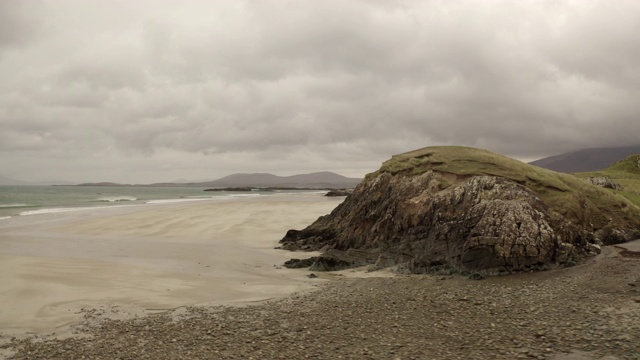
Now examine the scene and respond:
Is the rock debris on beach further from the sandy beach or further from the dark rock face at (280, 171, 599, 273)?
the dark rock face at (280, 171, 599, 273)

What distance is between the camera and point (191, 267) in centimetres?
1934

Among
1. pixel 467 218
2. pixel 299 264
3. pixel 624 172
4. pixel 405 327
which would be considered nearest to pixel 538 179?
pixel 467 218

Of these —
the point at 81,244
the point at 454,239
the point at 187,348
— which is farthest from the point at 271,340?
the point at 81,244

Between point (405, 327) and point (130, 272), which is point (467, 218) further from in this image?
point (130, 272)

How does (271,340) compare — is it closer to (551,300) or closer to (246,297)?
(246,297)

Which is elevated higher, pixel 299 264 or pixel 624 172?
pixel 624 172

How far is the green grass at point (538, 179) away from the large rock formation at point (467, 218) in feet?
0.16

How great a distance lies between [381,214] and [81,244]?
59.6 ft

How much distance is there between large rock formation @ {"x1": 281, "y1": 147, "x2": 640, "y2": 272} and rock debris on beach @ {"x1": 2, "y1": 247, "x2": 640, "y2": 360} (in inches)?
85.4

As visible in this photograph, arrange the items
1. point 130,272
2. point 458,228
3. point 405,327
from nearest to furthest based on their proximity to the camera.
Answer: point 405,327 → point 458,228 → point 130,272

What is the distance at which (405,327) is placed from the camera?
985cm

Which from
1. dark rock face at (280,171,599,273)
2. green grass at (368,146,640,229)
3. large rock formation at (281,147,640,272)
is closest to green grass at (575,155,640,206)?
green grass at (368,146,640,229)

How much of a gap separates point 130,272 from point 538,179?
58.2ft

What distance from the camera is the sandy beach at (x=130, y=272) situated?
12.8 meters
